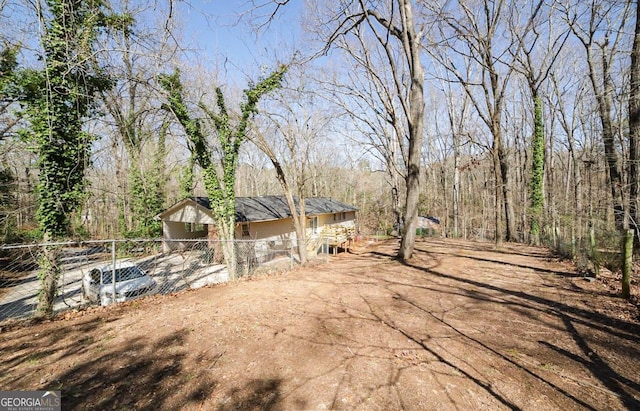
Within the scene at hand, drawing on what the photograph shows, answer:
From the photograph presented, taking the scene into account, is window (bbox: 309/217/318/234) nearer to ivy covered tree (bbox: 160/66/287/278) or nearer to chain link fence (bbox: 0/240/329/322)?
chain link fence (bbox: 0/240/329/322)

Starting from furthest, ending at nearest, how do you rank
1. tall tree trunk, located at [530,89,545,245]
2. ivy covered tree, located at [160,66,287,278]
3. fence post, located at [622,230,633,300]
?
tall tree trunk, located at [530,89,545,245] → ivy covered tree, located at [160,66,287,278] → fence post, located at [622,230,633,300]

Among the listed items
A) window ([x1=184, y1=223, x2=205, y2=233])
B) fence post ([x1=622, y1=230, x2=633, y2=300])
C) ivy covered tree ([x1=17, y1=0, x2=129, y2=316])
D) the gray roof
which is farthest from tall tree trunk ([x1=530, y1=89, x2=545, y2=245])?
window ([x1=184, y1=223, x2=205, y2=233])

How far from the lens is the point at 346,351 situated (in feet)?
10.5

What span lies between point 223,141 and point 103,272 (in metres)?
6.14

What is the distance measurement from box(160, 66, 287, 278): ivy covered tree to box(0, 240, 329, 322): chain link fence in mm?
1247

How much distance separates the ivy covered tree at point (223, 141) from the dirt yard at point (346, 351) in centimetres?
648

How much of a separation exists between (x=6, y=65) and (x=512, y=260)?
14.3m

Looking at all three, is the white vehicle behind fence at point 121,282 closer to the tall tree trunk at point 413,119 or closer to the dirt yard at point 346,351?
the dirt yard at point 346,351

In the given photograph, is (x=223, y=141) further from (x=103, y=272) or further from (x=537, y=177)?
(x=537, y=177)

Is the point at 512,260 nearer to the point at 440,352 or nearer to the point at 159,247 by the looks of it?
the point at 440,352

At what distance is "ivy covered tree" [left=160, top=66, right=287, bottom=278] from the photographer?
33.9 feet

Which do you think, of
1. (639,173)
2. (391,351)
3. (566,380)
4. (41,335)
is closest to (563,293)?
(566,380)

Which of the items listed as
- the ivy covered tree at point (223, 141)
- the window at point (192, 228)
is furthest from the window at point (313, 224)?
the ivy covered tree at point (223, 141)

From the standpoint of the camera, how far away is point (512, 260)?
7.98 meters
